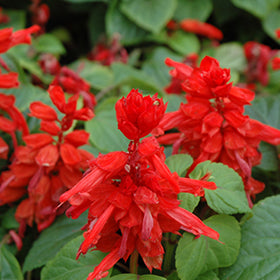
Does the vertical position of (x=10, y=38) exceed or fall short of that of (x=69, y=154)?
it exceeds it

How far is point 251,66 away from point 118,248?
122cm

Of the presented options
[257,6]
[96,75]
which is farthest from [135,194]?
[257,6]

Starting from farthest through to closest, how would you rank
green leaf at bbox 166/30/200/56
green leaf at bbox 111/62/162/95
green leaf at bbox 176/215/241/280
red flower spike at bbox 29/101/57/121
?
green leaf at bbox 166/30/200/56 → green leaf at bbox 111/62/162/95 → red flower spike at bbox 29/101/57/121 → green leaf at bbox 176/215/241/280

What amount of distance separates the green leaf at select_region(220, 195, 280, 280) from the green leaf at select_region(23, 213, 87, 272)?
0.30 metres

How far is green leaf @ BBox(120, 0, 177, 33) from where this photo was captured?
1646 millimetres

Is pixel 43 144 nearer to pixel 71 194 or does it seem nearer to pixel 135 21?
pixel 71 194

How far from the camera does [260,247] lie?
60 cm

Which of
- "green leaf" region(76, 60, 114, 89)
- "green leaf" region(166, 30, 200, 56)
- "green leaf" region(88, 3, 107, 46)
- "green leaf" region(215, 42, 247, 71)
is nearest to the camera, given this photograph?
"green leaf" region(76, 60, 114, 89)

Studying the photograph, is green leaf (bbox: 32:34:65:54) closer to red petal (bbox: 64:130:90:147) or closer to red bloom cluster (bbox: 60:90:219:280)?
red petal (bbox: 64:130:90:147)

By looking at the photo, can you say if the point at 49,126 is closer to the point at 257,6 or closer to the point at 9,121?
the point at 9,121

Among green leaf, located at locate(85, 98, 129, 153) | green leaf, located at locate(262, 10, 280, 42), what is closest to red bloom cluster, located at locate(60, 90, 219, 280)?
green leaf, located at locate(85, 98, 129, 153)

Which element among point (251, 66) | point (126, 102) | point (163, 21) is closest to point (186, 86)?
point (126, 102)

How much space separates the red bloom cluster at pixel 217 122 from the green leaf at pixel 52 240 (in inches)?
10.6

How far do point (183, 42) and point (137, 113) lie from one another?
1397 millimetres
